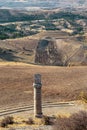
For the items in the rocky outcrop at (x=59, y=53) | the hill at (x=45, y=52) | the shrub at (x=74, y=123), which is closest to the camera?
the shrub at (x=74, y=123)

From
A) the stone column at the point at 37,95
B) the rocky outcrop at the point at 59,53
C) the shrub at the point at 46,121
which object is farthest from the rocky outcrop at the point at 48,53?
the shrub at the point at 46,121

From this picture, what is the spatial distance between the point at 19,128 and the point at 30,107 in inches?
255

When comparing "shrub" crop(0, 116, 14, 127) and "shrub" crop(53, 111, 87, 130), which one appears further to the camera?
"shrub" crop(0, 116, 14, 127)

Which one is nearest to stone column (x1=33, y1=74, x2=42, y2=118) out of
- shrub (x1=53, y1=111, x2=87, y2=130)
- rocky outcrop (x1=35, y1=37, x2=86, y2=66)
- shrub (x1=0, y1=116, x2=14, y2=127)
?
shrub (x1=0, y1=116, x2=14, y2=127)

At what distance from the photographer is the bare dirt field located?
35875 mm

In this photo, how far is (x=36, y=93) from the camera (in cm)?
2959

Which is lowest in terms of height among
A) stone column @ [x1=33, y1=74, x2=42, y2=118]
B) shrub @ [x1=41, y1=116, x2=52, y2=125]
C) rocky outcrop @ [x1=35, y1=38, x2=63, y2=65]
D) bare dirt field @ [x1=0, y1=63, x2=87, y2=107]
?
rocky outcrop @ [x1=35, y1=38, x2=63, y2=65]

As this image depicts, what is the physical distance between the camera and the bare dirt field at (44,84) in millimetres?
35875

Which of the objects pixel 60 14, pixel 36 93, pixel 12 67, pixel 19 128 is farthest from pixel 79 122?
pixel 60 14

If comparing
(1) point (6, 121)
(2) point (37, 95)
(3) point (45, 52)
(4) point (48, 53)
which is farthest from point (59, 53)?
(1) point (6, 121)

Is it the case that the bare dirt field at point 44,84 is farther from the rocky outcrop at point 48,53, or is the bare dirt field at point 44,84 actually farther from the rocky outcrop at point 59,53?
the rocky outcrop at point 48,53

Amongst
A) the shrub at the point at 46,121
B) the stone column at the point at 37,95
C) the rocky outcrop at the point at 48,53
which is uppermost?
the stone column at the point at 37,95

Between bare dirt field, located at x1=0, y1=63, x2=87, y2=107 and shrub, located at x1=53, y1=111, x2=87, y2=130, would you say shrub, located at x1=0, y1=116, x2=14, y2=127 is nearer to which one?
bare dirt field, located at x1=0, y1=63, x2=87, y2=107

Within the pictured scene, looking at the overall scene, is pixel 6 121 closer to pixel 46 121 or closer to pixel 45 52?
pixel 46 121
